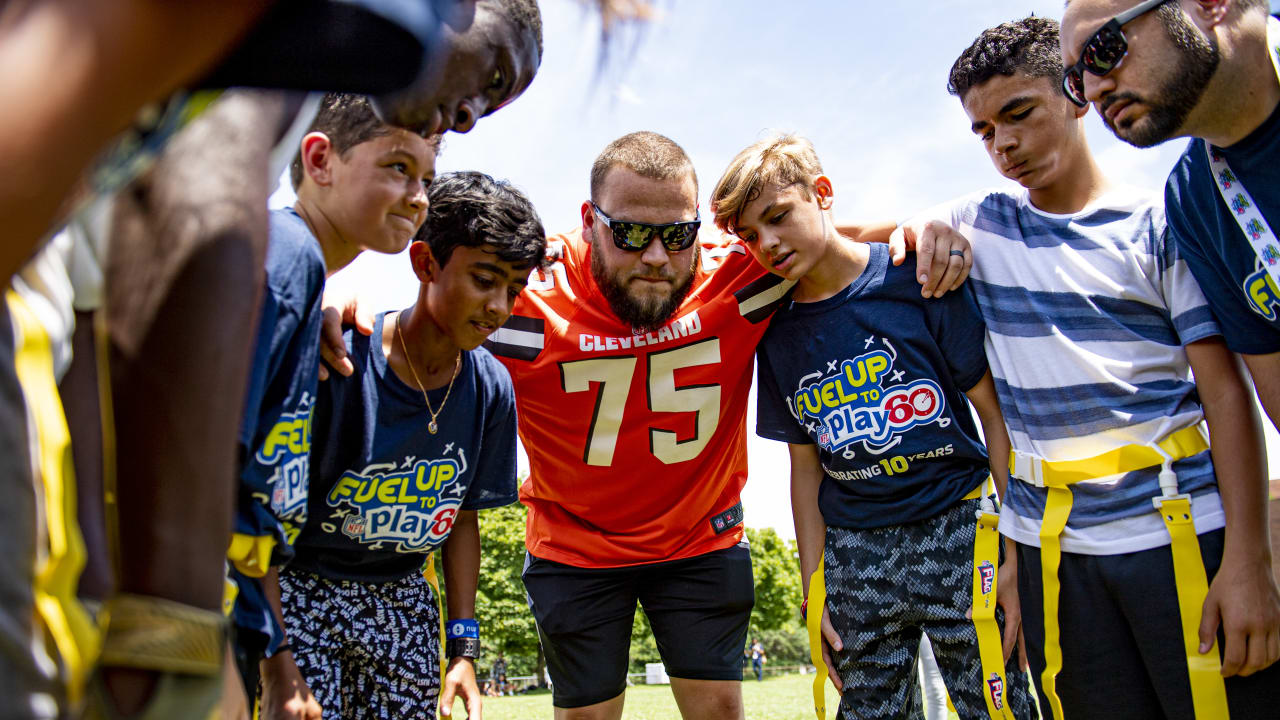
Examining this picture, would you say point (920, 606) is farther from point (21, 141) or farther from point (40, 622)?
point (21, 141)

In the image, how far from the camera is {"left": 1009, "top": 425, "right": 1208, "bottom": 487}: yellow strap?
316cm

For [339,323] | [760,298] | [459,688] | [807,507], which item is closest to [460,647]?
[459,688]

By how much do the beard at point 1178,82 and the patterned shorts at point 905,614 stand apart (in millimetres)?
1671

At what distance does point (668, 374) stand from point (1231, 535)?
2.46m

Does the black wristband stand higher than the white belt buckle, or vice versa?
the white belt buckle

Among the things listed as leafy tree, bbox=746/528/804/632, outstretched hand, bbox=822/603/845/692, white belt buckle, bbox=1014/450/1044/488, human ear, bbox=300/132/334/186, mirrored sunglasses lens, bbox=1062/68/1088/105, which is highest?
mirrored sunglasses lens, bbox=1062/68/1088/105

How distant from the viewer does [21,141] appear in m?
0.67

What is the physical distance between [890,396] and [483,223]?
1.99 metres

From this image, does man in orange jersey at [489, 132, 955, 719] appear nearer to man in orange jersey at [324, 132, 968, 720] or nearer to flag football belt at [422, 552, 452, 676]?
man in orange jersey at [324, 132, 968, 720]

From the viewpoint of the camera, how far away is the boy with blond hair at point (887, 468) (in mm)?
3662

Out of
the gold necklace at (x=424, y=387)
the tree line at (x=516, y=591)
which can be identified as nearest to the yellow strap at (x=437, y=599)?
the gold necklace at (x=424, y=387)

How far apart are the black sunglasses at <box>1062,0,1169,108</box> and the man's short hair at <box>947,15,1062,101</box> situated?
2.12 ft

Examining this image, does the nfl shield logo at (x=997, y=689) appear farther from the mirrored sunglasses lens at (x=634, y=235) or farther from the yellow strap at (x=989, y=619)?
the mirrored sunglasses lens at (x=634, y=235)

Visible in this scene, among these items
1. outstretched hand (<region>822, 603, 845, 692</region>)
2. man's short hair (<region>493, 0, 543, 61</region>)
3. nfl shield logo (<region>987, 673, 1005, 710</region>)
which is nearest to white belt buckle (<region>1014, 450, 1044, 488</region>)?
nfl shield logo (<region>987, 673, 1005, 710</region>)
